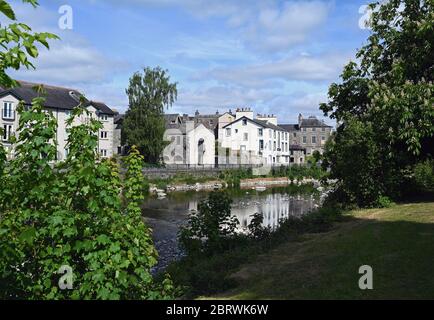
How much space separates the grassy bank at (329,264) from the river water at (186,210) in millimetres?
5647

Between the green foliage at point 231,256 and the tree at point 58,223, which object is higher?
the tree at point 58,223

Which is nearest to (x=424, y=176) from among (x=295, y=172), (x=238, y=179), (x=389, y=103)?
(x=389, y=103)

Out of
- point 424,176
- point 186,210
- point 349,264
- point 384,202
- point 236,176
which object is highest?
point 424,176

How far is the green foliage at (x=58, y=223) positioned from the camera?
621cm

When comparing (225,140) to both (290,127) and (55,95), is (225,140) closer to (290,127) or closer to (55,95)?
(290,127)

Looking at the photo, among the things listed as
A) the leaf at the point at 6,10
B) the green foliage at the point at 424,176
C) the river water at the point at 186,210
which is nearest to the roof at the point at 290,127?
the river water at the point at 186,210

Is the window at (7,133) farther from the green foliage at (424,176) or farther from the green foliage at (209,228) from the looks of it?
the green foliage at (424,176)

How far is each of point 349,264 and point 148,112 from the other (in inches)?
2478

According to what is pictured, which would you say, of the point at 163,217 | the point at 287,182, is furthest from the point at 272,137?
the point at 163,217

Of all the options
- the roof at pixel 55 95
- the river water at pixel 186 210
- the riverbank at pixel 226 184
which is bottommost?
the river water at pixel 186 210

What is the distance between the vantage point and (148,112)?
7212 centimetres

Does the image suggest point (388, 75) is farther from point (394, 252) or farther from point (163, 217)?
point (163, 217)

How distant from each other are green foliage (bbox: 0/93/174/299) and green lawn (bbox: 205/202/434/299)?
4.89 m
